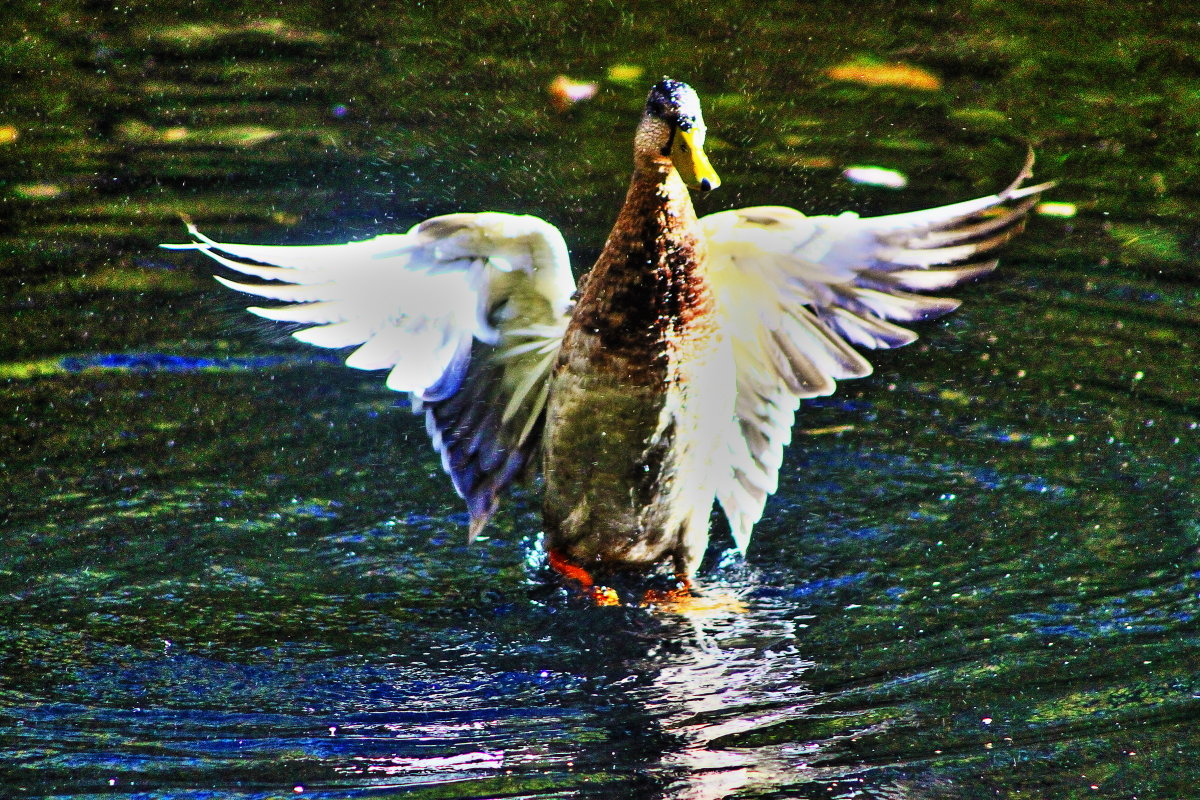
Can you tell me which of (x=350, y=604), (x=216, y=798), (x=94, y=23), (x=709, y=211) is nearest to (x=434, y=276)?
(x=350, y=604)

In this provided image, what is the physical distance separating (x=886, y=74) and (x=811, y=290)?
3.63 m

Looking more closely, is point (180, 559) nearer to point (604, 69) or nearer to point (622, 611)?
point (622, 611)

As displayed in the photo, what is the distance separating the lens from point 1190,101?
24.2ft

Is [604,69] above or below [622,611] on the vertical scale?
above

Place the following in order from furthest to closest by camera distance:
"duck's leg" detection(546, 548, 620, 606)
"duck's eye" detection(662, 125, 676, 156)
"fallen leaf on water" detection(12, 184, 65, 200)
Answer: "fallen leaf on water" detection(12, 184, 65, 200) → "duck's leg" detection(546, 548, 620, 606) → "duck's eye" detection(662, 125, 676, 156)

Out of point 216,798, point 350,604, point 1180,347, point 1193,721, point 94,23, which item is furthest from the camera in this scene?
point 94,23

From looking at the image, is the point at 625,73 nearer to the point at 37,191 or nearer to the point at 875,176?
the point at 875,176

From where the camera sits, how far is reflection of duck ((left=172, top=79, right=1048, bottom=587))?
413cm

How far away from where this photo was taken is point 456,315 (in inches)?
170

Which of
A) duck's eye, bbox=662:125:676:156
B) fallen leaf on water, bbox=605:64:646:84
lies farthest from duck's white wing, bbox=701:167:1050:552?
fallen leaf on water, bbox=605:64:646:84

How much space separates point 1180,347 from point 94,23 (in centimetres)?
587

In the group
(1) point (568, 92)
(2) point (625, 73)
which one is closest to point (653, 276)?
(1) point (568, 92)

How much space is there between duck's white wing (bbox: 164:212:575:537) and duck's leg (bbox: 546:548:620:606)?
0.26 m

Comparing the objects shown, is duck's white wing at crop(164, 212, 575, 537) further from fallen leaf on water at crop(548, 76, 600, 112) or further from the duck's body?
fallen leaf on water at crop(548, 76, 600, 112)
